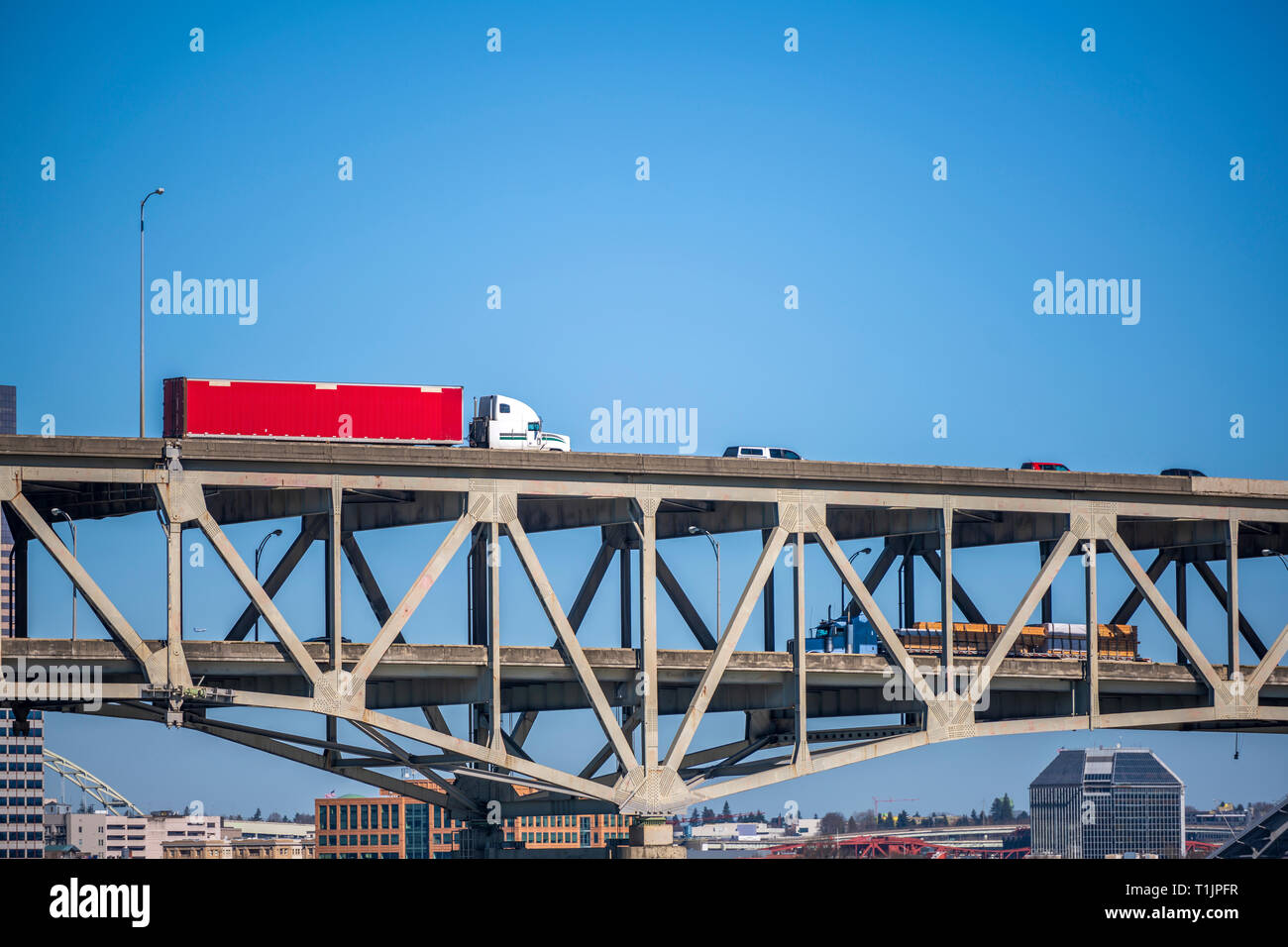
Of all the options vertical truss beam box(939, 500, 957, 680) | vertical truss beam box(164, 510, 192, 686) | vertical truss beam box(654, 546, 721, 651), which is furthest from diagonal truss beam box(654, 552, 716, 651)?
vertical truss beam box(164, 510, 192, 686)

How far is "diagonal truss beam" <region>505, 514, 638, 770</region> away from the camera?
6550 centimetres

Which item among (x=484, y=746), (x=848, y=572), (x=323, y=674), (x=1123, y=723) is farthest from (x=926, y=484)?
(x=323, y=674)

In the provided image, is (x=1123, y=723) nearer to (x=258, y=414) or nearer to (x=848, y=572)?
(x=848, y=572)

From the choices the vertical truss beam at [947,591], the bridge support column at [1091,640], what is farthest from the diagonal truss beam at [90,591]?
the bridge support column at [1091,640]

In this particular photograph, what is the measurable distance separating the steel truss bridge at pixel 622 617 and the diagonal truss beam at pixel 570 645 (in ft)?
0.34

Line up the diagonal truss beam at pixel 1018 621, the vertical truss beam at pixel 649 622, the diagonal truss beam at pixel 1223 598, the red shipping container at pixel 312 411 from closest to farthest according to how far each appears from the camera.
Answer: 1. the red shipping container at pixel 312 411
2. the vertical truss beam at pixel 649 622
3. the diagonal truss beam at pixel 1018 621
4. the diagonal truss beam at pixel 1223 598

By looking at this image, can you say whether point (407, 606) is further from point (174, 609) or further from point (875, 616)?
point (875, 616)

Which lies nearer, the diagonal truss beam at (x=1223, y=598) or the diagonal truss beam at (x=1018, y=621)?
the diagonal truss beam at (x=1018, y=621)

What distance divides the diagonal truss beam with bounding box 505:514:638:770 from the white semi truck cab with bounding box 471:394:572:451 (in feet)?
18.1

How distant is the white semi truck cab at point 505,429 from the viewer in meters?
70.6

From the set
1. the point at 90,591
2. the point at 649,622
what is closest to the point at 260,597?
the point at 90,591

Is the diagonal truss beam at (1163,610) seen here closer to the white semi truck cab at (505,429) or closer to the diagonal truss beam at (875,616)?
the diagonal truss beam at (875,616)

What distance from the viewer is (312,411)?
65.0m
